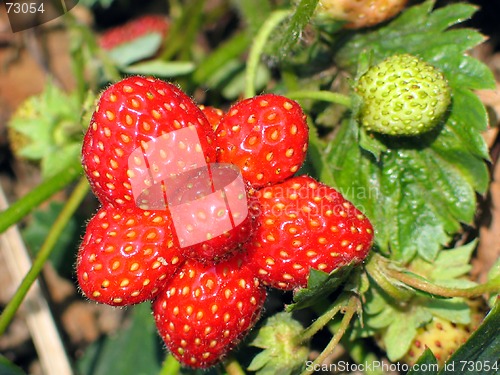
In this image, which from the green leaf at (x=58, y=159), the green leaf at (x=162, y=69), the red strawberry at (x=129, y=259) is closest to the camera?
the red strawberry at (x=129, y=259)

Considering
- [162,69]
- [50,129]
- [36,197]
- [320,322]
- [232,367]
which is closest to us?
[320,322]

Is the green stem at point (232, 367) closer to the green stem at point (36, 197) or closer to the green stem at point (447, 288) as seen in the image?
the green stem at point (447, 288)

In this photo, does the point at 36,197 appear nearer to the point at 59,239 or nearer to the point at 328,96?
the point at 59,239

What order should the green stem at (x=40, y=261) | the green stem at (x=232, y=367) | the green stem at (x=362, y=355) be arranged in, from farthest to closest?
the green stem at (x=362, y=355) < the green stem at (x=40, y=261) < the green stem at (x=232, y=367)

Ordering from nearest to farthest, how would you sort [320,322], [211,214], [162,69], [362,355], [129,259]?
[211,214], [129,259], [320,322], [362,355], [162,69]

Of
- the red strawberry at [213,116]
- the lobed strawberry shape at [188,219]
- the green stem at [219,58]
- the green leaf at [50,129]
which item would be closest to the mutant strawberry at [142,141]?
the lobed strawberry shape at [188,219]

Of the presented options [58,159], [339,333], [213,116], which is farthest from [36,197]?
[339,333]
